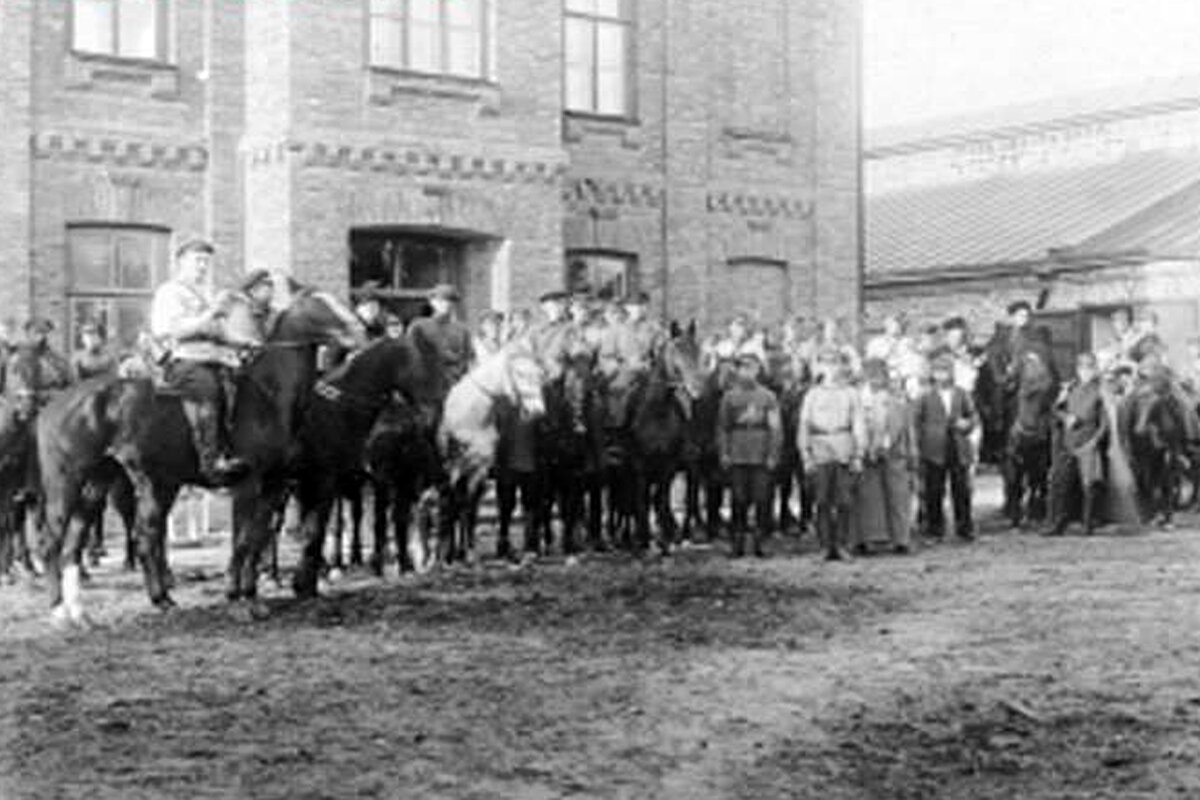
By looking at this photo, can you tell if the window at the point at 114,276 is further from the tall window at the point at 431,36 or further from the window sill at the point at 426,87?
the tall window at the point at 431,36

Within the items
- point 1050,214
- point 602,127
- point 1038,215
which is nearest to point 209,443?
point 602,127

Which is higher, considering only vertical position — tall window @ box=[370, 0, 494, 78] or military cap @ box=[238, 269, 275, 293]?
tall window @ box=[370, 0, 494, 78]

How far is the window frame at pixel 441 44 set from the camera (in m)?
21.7

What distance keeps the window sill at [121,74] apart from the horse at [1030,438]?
32.5 ft

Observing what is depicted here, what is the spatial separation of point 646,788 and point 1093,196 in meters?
31.9

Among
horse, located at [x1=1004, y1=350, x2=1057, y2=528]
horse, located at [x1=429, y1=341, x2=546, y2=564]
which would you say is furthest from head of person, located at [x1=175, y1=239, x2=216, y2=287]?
horse, located at [x1=1004, y1=350, x2=1057, y2=528]

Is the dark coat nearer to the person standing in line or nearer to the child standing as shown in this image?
the person standing in line

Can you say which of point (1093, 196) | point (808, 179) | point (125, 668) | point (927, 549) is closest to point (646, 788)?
point (125, 668)

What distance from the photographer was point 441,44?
22.3 metres

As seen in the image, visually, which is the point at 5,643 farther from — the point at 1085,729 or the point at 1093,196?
the point at 1093,196

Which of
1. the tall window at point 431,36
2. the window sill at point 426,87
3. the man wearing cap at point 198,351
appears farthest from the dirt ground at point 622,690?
the tall window at point 431,36

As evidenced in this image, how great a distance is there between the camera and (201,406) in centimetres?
1334

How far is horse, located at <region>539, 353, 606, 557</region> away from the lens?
1777 cm

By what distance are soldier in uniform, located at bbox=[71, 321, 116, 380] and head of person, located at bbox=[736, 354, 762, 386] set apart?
5848 mm
